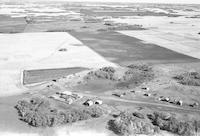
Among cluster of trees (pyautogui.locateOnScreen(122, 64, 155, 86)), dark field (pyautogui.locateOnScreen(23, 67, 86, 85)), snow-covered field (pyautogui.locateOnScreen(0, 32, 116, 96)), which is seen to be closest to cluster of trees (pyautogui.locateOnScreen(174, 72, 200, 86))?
cluster of trees (pyautogui.locateOnScreen(122, 64, 155, 86))

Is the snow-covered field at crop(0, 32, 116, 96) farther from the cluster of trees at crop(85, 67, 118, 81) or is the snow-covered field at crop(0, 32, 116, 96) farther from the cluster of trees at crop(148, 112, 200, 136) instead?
the cluster of trees at crop(148, 112, 200, 136)

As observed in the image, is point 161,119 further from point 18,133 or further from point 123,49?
point 123,49

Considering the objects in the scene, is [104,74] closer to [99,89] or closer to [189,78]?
[99,89]

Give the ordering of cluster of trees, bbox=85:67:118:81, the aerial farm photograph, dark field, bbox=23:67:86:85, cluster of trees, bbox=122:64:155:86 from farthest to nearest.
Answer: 1. cluster of trees, bbox=85:67:118:81
2. dark field, bbox=23:67:86:85
3. cluster of trees, bbox=122:64:155:86
4. the aerial farm photograph

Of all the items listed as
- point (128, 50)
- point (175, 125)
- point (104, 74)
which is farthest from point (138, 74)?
point (128, 50)

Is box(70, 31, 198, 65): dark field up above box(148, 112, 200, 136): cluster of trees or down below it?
above

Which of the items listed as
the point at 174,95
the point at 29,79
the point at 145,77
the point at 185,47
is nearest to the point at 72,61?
the point at 29,79
